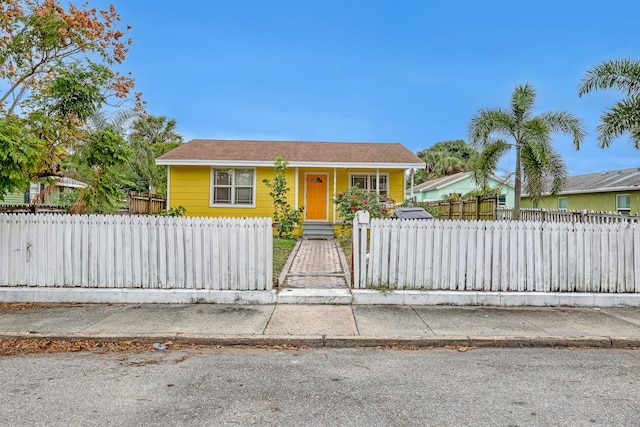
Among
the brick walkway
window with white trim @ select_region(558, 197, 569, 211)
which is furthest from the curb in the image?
window with white trim @ select_region(558, 197, 569, 211)

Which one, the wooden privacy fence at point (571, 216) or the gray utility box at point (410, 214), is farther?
the gray utility box at point (410, 214)

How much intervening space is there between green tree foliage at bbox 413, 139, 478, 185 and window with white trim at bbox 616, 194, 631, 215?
14.0m

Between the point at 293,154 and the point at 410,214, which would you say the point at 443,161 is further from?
the point at 410,214

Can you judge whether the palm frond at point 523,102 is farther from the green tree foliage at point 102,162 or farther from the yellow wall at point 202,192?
the green tree foliage at point 102,162

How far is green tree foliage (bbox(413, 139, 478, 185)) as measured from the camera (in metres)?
44.8

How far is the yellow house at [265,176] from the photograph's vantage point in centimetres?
1655

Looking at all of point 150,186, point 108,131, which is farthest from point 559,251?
point 150,186

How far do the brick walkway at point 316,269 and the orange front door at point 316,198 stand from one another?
3.96 metres

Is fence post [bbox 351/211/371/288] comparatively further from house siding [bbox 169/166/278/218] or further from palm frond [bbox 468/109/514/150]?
palm frond [bbox 468/109/514/150]

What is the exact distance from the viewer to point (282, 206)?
52.9ft

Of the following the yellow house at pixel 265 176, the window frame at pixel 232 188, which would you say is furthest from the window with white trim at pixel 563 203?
the window frame at pixel 232 188

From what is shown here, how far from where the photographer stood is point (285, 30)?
17.1m

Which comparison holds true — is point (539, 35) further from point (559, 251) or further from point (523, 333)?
point (523, 333)

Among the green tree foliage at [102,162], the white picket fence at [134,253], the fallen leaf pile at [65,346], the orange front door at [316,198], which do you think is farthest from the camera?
the orange front door at [316,198]
